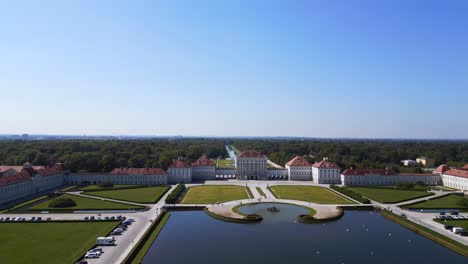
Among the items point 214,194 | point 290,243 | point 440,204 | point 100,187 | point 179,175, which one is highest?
point 179,175

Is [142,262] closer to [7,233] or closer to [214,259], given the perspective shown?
[214,259]

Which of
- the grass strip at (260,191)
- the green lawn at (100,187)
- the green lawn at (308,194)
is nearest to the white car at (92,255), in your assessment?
the green lawn at (308,194)

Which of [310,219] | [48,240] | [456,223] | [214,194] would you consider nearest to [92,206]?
[48,240]

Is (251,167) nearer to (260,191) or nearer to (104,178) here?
(260,191)

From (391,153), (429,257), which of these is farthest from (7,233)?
(391,153)

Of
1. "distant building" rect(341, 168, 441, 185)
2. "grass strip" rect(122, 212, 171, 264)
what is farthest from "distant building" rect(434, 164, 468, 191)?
"grass strip" rect(122, 212, 171, 264)

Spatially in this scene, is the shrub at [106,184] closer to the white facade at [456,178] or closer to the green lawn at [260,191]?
the green lawn at [260,191]
